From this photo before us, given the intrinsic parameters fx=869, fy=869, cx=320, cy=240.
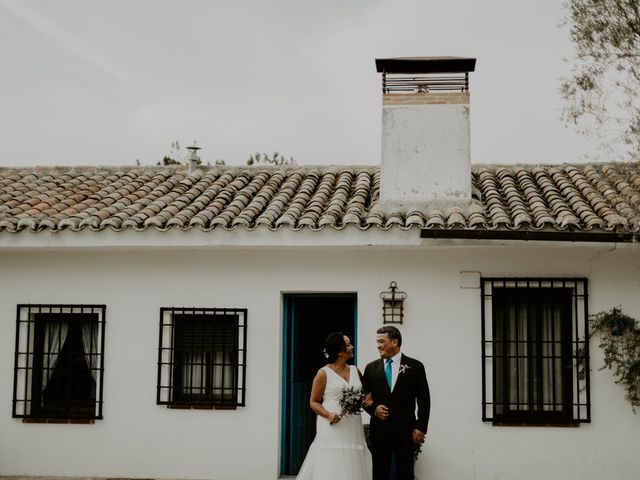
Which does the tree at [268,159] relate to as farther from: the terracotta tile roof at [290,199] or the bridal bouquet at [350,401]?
the bridal bouquet at [350,401]

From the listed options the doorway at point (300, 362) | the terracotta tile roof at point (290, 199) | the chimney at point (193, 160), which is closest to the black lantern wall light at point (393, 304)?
the doorway at point (300, 362)

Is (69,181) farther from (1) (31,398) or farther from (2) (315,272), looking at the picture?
(2) (315,272)

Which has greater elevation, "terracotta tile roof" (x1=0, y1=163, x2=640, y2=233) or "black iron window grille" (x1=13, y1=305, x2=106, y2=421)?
"terracotta tile roof" (x1=0, y1=163, x2=640, y2=233)

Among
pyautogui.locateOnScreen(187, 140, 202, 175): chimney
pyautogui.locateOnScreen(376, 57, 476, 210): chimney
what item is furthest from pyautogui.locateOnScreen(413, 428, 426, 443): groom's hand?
pyautogui.locateOnScreen(187, 140, 202, 175): chimney

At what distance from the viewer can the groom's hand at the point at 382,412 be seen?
7717 mm

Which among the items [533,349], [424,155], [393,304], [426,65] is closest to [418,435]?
[393,304]

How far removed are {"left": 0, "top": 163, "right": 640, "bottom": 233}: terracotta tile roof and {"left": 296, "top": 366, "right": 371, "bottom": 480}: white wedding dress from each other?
2363mm

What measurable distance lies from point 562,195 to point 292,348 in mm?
4081

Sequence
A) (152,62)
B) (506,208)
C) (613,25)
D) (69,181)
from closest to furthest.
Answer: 1. (613,25)
2. (506,208)
3. (69,181)
4. (152,62)

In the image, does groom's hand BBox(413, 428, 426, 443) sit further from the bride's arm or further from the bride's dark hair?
the bride's dark hair

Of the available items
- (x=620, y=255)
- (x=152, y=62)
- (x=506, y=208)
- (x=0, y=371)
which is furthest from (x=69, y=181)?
(x=620, y=255)

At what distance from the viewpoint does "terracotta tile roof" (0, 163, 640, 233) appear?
9.98m

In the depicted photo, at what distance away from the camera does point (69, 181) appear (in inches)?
529

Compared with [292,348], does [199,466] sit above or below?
below
